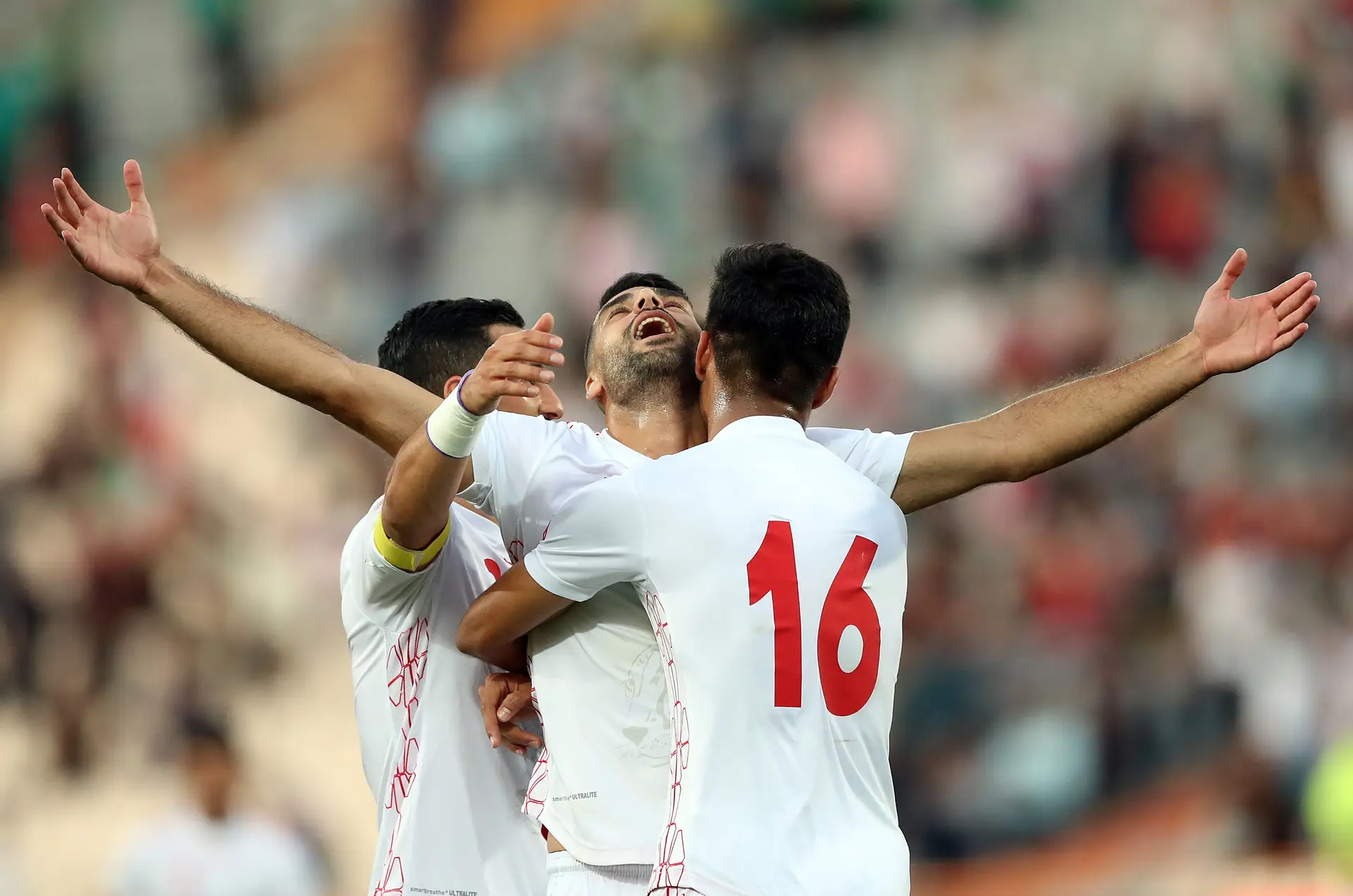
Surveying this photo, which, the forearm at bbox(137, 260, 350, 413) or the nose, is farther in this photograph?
the nose

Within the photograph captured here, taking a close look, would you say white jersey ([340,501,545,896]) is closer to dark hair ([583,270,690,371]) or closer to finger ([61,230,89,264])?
dark hair ([583,270,690,371])

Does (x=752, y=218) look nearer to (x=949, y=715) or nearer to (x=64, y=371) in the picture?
(x=949, y=715)

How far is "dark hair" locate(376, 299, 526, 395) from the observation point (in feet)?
15.0

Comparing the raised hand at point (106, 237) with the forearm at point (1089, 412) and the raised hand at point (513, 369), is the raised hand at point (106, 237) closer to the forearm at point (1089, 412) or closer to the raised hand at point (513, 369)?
the raised hand at point (513, 369)

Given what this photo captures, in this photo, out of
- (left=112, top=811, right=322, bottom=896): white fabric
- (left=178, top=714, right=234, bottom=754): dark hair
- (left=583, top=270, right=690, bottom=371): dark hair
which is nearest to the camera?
(left=583, top=270, right=690, bottom=371): dark hair

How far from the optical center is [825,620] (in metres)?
3.50

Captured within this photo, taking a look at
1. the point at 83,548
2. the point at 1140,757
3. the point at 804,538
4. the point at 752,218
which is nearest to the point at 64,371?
the point at 83,548

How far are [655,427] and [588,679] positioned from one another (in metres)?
0.73

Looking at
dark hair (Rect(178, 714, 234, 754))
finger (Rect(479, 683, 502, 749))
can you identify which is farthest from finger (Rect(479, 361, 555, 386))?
dark hair (Rect(178, 714, 234, 754))

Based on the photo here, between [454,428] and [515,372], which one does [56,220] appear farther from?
[515,372]

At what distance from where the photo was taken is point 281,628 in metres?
11.2

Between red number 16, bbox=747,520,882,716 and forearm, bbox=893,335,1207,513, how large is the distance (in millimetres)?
414

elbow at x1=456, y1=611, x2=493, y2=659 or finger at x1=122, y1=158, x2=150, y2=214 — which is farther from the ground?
finger at x1=122, y1=158, x2=150, y2=214

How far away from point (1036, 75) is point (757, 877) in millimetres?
10157
